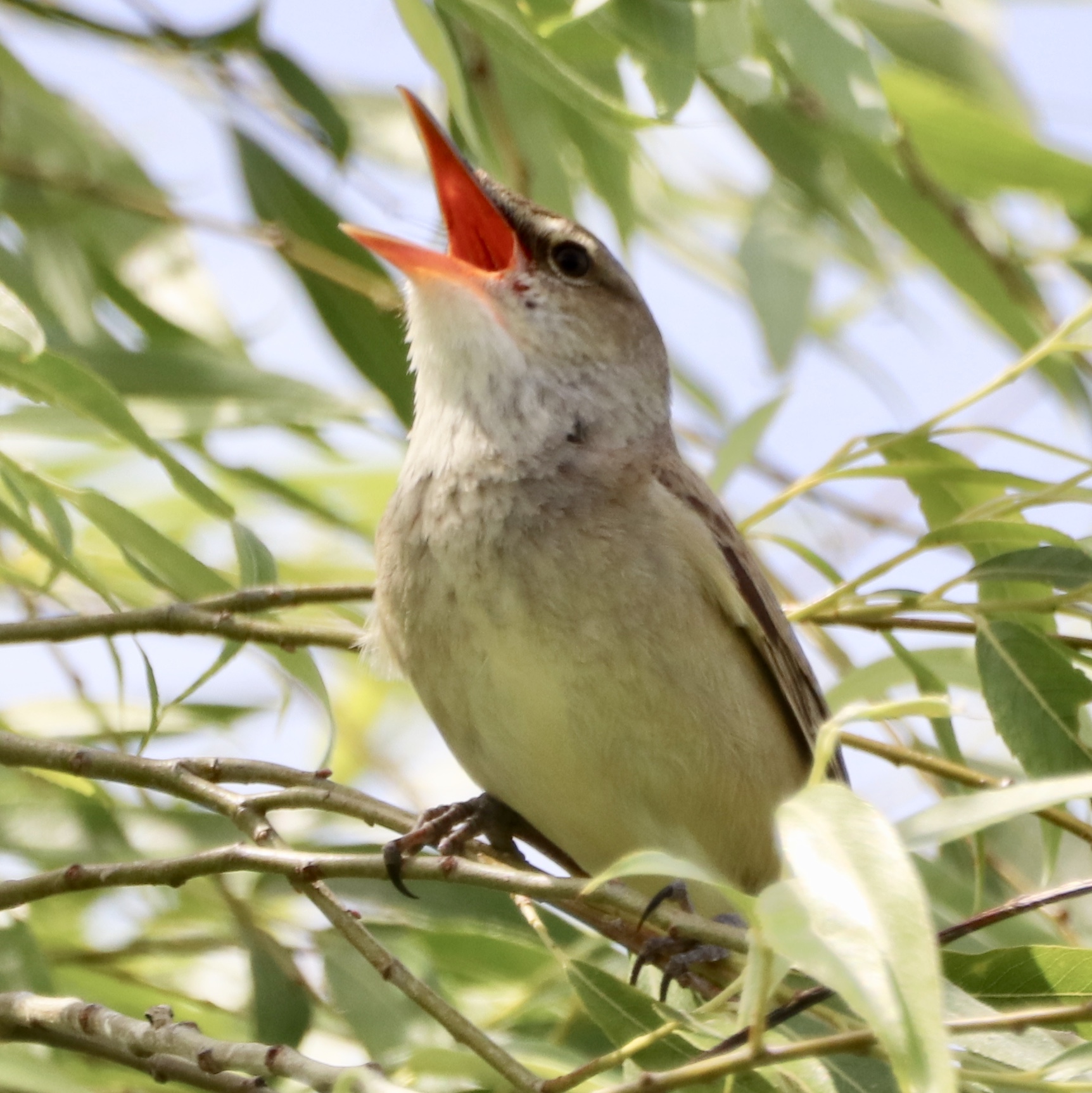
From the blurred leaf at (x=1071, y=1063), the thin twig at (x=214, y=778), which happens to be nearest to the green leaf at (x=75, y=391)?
the thin twig at (x=214, y=778)

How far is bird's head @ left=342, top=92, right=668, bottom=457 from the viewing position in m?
2.92

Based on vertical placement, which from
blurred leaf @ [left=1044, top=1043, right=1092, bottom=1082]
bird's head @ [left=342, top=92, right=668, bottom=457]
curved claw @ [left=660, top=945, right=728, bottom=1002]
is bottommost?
blurred leaf @ [left=1044, top=1043, right=1092, bottom=1082]

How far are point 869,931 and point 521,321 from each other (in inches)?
80.3

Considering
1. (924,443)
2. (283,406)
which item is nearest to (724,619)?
(924,443)

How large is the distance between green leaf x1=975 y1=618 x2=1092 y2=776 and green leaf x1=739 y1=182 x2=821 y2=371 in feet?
2.99

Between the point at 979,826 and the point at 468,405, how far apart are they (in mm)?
1679

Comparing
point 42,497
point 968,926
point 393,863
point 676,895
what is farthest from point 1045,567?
point 42,497

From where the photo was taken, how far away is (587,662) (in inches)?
97.5

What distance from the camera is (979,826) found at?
4.54ft

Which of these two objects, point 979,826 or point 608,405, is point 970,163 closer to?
point 608,405

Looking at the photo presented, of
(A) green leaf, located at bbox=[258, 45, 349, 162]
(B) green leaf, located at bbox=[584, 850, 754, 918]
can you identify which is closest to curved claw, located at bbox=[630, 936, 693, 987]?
(B) green leaf, located at bbox=[584, 850, 754, 918]

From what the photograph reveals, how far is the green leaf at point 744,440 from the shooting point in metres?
2.96

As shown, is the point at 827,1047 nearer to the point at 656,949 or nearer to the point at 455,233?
the point at 656,949

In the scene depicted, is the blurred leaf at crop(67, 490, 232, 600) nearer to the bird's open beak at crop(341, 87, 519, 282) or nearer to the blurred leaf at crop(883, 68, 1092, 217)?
the bird's open beak at crop(341, 87, 519, 282)
